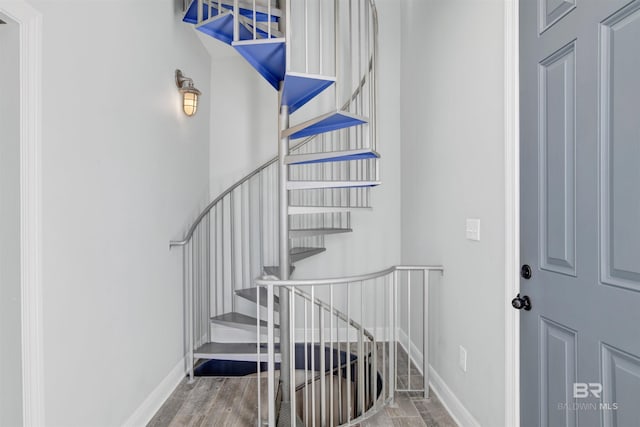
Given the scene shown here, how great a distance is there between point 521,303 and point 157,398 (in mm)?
2159

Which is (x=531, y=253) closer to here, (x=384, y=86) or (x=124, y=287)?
(x=124, y=287)

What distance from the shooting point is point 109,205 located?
1701mm

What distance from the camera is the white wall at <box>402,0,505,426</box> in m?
1.64

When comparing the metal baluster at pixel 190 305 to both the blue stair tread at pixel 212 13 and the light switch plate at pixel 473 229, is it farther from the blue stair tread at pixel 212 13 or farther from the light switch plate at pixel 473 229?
the light switch plate at pixel 473 229

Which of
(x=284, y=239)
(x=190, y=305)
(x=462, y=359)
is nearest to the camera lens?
(x=462, y=359)

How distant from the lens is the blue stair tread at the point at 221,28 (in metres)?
1.96

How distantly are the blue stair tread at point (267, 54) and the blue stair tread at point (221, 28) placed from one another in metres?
0.27

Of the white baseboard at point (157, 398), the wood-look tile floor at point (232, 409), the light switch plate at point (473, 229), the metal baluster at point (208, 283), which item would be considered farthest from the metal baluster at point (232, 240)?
the light switch plate at point (473, 229)

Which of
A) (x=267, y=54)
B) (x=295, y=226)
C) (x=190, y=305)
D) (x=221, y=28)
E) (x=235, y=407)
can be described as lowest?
(x=235, y=407)

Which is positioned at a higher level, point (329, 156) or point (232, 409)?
point (329, 156)

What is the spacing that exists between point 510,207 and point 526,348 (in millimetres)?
601

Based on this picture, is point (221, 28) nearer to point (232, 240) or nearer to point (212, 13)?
point (212, 13)

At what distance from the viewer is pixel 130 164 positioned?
190 cm

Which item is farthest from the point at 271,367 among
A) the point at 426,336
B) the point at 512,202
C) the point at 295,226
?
the point at 295,226
